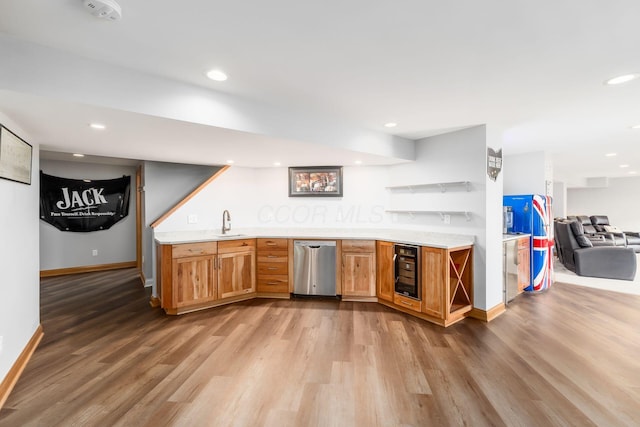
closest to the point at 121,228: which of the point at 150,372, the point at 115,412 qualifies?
the point at 150,372

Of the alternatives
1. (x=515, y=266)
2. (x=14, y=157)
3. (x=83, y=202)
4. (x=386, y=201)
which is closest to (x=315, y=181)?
(x=386, y=201)

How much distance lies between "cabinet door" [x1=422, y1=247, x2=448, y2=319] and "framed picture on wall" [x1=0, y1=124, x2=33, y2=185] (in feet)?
11.9

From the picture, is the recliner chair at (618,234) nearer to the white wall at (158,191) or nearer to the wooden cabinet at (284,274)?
the wooden cabinet at (284,274)

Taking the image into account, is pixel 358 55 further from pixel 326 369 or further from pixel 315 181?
pixel 315 181

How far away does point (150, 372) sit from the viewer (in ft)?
7.18

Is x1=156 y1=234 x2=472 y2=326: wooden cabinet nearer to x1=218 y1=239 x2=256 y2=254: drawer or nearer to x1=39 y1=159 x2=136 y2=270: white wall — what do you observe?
x1=218 y1=239 x2=256 y2=254: drawer

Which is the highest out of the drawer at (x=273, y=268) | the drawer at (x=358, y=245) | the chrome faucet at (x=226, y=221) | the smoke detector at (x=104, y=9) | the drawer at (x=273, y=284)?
the smoke detector at (x=104, y=9)

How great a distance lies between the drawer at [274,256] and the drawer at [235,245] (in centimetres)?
18

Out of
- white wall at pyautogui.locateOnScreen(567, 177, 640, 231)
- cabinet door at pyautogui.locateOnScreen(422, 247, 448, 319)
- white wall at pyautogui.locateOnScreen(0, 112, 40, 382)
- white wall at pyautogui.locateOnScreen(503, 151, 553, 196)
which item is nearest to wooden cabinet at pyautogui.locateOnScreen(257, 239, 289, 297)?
cabinet door at pyautogui.locateOnScreen(422, 247, 448, 319)

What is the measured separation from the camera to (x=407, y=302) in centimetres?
343

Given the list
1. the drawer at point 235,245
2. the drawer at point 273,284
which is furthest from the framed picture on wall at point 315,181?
the drawer at point 273,284

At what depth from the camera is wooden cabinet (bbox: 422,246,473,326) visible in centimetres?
307

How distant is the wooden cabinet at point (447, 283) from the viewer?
3068mm

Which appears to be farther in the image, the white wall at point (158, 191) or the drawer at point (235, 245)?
the white wall at point (158, 191)
